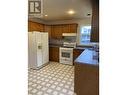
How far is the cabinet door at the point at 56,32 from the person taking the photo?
654 centimetres

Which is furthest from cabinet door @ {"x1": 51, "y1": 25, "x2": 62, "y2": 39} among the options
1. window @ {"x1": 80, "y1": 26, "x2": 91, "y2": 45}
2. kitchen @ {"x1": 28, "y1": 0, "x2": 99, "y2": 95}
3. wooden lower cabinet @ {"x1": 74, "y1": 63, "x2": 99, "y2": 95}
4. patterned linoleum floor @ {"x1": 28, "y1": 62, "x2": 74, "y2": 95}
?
wooden lower cabinet @ {"x1": 74, "y1": 63, "x2": 99, "y2": 95}

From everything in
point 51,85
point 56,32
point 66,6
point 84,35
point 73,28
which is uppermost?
point 66,6

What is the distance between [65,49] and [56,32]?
1.32 m

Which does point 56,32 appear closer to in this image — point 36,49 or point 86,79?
point 36,49

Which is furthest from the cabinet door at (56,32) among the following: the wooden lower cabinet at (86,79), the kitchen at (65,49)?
the wooden lower cabinet at (86,79)

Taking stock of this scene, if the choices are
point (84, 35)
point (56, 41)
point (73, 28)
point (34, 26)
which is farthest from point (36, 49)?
point (84, 35)

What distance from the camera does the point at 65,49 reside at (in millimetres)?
5941

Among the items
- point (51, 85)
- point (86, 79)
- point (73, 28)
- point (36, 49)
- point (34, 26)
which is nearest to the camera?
point (86, 79)
